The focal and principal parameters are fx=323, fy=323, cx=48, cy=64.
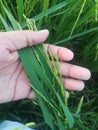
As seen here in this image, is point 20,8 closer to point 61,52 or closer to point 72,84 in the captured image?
point 61,52

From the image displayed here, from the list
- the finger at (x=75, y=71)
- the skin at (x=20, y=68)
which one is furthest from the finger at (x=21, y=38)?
the finger at (x=75, y=71)

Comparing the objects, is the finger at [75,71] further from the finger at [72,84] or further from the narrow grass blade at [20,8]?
the narrow grass blade at [20,8]

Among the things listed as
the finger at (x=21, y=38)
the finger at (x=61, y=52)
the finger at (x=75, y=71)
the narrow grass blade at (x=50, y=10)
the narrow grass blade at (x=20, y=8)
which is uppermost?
the narrow grass blade at (x=20, y=8)

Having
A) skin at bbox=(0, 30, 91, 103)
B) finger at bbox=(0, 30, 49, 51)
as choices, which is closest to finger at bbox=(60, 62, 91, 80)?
skin at bbox=(0, 30, 91, 103)

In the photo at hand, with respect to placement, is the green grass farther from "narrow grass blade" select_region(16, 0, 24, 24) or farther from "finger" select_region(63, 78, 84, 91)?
"finger" select_region(63, 78, 84, 91)

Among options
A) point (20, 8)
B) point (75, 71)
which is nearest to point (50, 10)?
point (20, 8)
